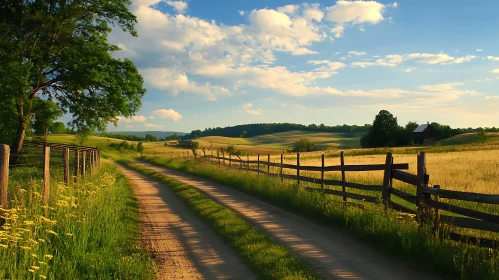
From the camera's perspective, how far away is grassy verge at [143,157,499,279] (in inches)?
239

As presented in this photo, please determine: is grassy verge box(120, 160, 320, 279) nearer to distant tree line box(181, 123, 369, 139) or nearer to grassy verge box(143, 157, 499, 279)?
grassy verge box(143, 157, 499, 279)

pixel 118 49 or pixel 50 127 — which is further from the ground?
pixel 118 49

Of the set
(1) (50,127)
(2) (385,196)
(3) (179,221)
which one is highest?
(1) (50,127)

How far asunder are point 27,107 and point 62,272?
21699mm

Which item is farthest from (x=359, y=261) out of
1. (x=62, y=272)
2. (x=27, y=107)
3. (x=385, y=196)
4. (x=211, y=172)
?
(x=27, y=107)

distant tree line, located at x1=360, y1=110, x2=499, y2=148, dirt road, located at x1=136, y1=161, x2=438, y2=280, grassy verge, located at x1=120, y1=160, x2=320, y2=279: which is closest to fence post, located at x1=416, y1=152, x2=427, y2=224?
dirt road, located at x1=136, y1=161, x2=438, y2=280

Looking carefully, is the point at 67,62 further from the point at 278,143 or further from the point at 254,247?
the point at 278,143

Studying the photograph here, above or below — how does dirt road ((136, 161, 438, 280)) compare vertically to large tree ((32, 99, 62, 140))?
below

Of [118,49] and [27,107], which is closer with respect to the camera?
[27,107]

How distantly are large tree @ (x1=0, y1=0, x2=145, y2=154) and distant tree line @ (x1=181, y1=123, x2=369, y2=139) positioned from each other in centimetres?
14142

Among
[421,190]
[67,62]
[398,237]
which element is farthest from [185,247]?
[67,62]

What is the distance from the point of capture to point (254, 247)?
24.5 ft

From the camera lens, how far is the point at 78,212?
7980 millimetres

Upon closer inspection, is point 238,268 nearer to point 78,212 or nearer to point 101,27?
point 78,212
